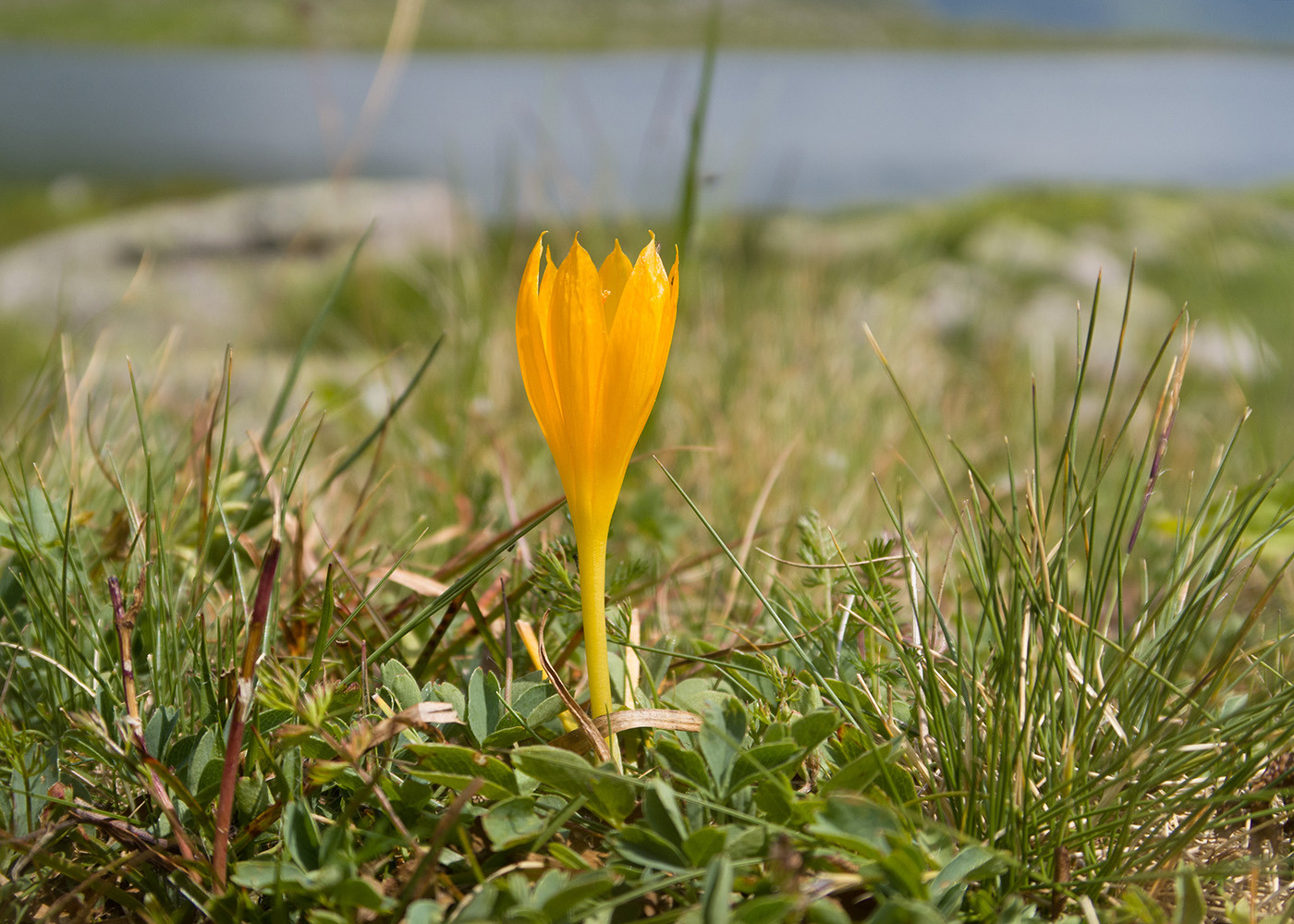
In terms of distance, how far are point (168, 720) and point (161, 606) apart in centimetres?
12

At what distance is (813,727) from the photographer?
30.7 inches

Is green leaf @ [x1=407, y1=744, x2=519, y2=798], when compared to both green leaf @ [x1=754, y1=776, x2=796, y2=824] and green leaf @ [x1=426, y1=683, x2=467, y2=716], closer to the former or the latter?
green leaf @ [x1=426, y1=683, x2=467, y2=716]

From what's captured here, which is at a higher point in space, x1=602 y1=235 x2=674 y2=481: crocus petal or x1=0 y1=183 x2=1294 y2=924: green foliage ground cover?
x1=602 y1=235 x2=674 y2=481: crocus petal

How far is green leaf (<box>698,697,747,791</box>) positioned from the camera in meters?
0.78

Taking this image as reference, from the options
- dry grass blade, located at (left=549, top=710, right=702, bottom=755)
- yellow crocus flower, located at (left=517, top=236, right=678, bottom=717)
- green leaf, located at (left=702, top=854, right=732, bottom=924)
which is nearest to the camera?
green leaf, located at (left=702, top=854, right=732, bottom=924)

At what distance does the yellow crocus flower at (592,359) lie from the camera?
28.3 inches

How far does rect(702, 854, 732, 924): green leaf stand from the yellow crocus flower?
23cm

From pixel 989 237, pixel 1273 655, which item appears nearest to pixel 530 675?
pixel 1273 655

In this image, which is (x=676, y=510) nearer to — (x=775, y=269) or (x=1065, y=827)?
(x=1065, y=827)

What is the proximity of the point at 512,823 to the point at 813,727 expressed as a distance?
267 millimetres

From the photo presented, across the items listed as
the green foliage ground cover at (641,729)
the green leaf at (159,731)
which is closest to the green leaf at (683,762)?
the green foliage ground cover at (641,729)

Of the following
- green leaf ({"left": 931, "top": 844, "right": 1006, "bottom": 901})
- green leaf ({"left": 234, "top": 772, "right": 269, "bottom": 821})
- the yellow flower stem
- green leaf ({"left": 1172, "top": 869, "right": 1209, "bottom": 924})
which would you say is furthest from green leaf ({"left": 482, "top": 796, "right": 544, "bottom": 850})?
green leaf ({"left": 1172, "top": 869, "right": 1209, "bottom": 924})

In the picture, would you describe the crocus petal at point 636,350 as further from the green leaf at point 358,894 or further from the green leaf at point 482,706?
the green leaf at point 358,894

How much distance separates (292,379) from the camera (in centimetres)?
130
